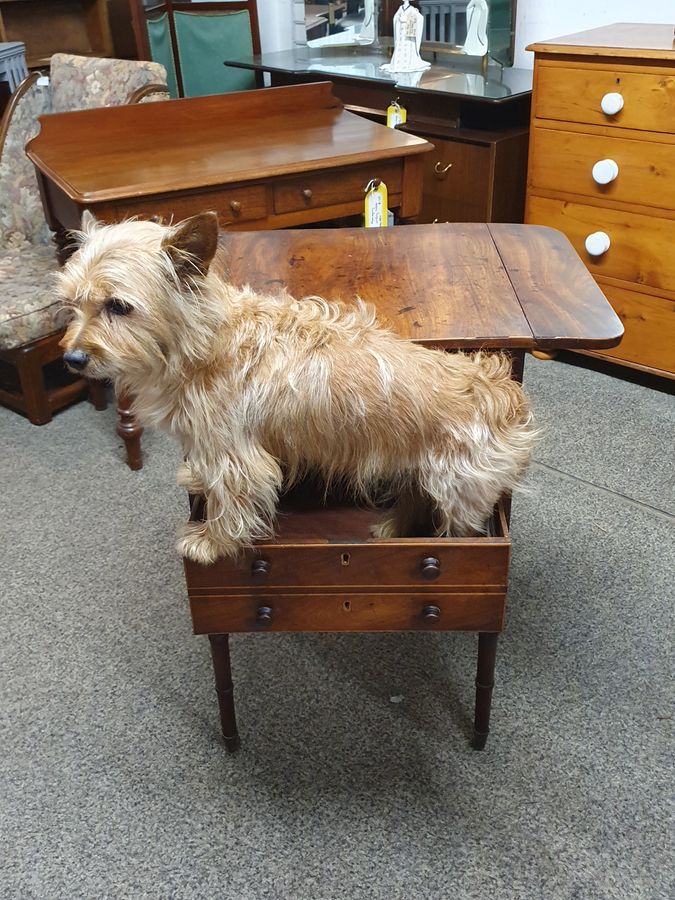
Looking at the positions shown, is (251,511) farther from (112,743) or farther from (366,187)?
(366,187)

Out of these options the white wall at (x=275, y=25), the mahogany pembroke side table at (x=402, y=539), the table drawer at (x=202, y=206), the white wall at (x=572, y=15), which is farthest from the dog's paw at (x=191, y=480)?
the white wall at (x=275, y=25)

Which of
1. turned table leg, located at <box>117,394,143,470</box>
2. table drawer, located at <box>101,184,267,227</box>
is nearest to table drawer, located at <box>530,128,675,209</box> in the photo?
table drawer, located at <box>101,184,267,227</box>

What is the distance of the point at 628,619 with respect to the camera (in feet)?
6.20

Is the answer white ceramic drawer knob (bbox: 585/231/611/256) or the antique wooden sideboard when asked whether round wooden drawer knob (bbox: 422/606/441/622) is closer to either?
white ceramic drawer knob (bbox: 585/231/611/256)

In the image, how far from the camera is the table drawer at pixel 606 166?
8.20 feet

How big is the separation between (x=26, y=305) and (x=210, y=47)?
218 centimetres

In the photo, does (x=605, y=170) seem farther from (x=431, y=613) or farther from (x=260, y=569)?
(x=260, y=569)

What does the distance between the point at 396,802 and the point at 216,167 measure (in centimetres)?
164

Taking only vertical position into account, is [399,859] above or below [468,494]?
below

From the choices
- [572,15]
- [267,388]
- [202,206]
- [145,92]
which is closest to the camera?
[267,388]

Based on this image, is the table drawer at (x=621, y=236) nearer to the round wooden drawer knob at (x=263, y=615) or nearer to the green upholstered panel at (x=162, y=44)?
the round wooden drawer knob at (x=263, y=615)

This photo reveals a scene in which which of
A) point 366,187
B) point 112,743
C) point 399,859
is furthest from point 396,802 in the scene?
point 366,187

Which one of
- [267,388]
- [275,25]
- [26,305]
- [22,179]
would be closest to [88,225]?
[267,388]

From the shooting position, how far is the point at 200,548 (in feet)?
4.14
